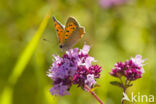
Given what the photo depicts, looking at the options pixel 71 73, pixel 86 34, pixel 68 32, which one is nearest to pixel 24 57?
pixel 68 32

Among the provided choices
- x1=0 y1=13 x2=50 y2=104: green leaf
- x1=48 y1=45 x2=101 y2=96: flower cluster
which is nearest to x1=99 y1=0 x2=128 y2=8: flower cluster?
x1=0 y1=13 x2=50 y2=104: green leaf

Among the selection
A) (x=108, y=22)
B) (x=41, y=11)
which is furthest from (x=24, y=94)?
(x=108, y=22)

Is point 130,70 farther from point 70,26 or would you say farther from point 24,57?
point 24,57

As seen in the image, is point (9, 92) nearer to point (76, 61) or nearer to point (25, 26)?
point (76, 61)

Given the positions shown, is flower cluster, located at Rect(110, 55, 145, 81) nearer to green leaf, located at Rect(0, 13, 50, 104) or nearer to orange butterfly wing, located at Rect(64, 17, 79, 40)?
orange butterfly wing, located at Rect(64, 17, 79, 40)

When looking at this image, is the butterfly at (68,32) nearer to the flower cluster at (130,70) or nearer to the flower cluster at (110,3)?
the flower cluster at (130,70)
